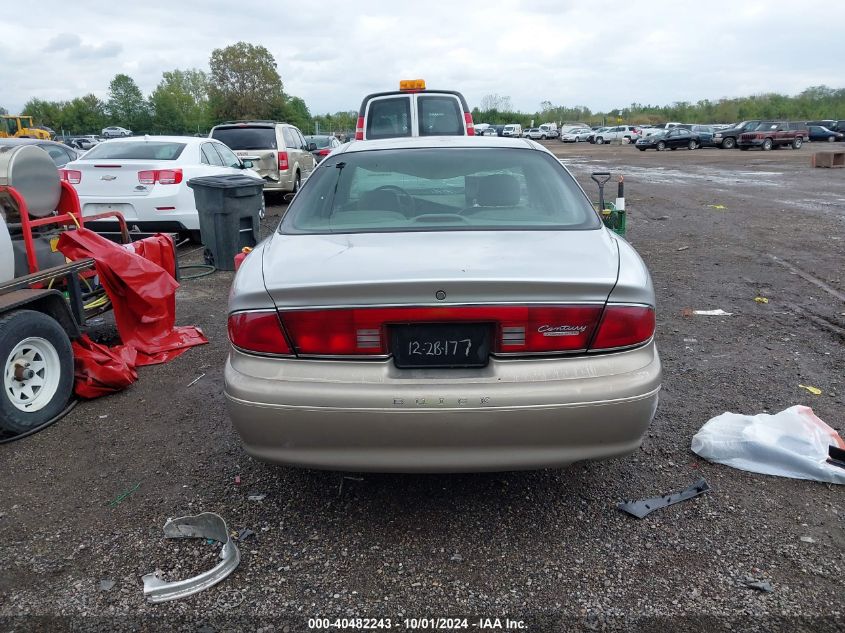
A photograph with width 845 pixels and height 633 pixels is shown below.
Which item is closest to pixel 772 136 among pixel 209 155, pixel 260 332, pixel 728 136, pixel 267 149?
pixel 728 136

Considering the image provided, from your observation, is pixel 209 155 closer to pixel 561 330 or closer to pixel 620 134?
pixel 561 330

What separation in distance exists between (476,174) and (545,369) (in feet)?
4.94

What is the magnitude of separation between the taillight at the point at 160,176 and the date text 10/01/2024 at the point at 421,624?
773 centimetres

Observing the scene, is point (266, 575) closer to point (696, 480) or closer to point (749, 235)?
point (696, 480)

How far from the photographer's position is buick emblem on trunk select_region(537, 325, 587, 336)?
103 inches

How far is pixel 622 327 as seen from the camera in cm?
265

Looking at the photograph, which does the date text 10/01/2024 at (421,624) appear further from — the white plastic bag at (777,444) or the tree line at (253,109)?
the tree line at (253,109)

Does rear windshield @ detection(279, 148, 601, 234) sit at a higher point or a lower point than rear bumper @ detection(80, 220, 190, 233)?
higher

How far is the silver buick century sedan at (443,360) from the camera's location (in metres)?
→ 2.55

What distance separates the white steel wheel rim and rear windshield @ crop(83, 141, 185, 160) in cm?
585

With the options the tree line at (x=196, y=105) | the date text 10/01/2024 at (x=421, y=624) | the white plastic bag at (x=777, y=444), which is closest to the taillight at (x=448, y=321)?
the date text 10/01/2024 at (x=421, y=624)

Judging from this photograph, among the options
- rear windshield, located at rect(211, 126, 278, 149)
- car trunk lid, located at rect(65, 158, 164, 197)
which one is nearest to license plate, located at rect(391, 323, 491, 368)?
car trunk lid, located at rect(65, 158, 164, 197)

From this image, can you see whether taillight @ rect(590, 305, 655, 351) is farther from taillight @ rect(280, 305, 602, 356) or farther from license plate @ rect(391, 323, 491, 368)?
license plate @ rect(391, 323, 491, 368)

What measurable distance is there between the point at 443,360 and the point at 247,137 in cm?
1340
